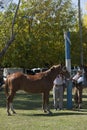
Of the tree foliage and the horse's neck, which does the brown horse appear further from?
the tree foliage

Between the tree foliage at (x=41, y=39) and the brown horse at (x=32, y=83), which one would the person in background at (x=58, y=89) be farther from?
the tree foliage at (x=41, y=39)

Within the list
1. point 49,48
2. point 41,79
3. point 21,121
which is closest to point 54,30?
point 49,48

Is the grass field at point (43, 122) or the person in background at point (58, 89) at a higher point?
the person in background at point (58, 89)

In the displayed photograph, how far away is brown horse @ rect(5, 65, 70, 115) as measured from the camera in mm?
14898

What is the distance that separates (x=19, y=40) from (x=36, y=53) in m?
2.57

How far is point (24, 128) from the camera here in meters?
11.2

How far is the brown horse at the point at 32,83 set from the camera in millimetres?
14898

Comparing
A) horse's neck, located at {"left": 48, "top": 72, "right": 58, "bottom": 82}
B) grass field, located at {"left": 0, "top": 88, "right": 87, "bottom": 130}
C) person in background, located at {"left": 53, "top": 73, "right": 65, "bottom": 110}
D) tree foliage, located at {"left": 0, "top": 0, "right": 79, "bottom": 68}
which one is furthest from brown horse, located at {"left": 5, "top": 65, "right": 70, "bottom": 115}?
tree foliage, located at {"left": 0, "top": 0, "right": 79, "bottom": 68}

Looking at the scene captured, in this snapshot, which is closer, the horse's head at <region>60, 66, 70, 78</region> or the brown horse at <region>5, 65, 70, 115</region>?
the brown horse at <region>5, 65, 70, 115</region>

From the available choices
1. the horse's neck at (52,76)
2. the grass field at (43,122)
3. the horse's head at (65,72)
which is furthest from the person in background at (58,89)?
the grass field at (43,122)

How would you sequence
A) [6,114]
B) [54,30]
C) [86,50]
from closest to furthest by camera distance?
[6,114]
[54,30]
[86,50]

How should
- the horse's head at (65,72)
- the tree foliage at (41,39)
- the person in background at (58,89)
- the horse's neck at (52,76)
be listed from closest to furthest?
the horse's neck at (52,76) → the horse's head at (65,72) → the person in background at (58,89) → the tree foliage at (41,39)

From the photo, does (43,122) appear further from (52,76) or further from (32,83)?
(52,76)

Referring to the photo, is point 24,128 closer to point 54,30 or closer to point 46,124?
point 46,124
